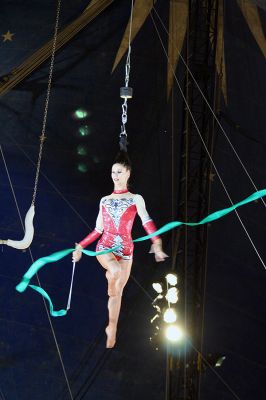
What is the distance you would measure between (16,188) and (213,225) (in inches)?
88.2

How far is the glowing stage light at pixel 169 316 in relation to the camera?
19.4 feet

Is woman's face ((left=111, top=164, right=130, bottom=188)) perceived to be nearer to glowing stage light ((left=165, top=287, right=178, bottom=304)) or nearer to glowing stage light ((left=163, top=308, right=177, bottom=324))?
glowing stage light ((left=165, top=287, right=178, bottom=304))

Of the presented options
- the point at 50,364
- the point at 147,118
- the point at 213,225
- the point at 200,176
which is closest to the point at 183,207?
the point at 200,176

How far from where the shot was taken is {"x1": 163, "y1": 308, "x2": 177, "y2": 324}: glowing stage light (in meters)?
5.91

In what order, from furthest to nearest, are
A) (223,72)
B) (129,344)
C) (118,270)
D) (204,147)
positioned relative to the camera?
(223,72) → (129,344) → (204,147) → (118,270)

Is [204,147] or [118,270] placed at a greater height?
[204,147]

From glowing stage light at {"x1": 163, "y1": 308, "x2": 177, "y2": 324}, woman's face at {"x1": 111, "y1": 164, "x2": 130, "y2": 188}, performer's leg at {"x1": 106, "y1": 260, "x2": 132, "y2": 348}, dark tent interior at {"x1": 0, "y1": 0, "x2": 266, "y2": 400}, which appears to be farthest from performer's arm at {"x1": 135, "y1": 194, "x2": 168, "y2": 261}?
dark tent interior at {"x1": 0, "y1": 0, "x2": 266, "y2": 400}

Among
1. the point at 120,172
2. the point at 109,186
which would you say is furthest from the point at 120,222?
the point at 109,186

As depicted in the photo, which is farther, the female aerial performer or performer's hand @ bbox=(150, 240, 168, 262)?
the female aerial performer

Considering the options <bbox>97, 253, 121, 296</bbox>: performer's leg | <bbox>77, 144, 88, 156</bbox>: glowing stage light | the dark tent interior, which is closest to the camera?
<bbox>97, 253, 121, 296</bbox>: performer's leg

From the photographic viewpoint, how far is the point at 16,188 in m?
6.83

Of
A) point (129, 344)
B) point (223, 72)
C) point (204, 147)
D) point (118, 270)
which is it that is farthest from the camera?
point (223, 72)

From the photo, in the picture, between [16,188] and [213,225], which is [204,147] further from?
[16,188]

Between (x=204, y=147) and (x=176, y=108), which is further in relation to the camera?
(x=176, y=108)
